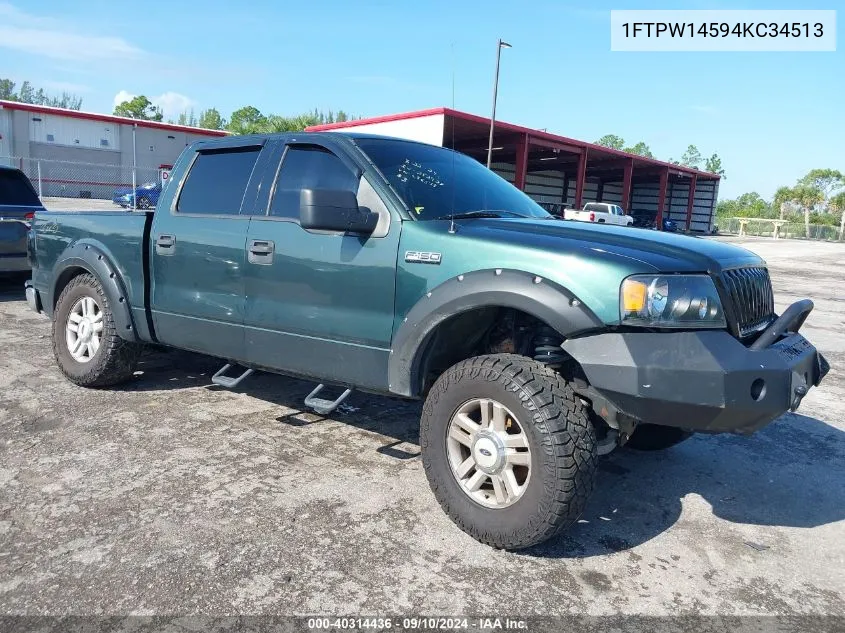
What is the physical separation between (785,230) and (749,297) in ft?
213

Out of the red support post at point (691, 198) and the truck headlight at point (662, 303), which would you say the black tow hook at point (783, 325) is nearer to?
the truck headlight at point (662, 303)

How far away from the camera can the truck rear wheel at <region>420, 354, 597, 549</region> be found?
108 inches

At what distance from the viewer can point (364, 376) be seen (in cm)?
350

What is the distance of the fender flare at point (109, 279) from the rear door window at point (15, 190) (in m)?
4.16

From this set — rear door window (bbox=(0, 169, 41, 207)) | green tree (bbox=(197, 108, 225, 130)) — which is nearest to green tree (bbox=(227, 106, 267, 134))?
green tree (bbox=(197, 108, 225, 130))

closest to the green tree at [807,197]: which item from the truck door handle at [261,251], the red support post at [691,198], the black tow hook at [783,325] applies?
the red support post at [691,198]

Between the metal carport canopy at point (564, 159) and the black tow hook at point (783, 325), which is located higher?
the metal carport canopy at point (564, 159)

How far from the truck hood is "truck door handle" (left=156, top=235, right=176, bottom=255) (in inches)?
79.7

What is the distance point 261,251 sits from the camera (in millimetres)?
3826

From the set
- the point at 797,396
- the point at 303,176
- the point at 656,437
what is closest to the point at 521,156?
the point at 656,437

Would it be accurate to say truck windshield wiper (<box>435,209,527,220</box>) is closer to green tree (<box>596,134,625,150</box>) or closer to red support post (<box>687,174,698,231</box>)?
red support post (<box>687,174,698,231</box>)

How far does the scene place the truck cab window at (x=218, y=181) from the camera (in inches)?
164

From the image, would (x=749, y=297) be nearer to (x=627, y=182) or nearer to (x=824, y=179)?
(x=627, y=182)

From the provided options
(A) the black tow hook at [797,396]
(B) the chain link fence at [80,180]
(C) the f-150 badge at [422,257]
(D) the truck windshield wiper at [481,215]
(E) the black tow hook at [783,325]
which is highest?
(B) the chain link fence at [80,180]
